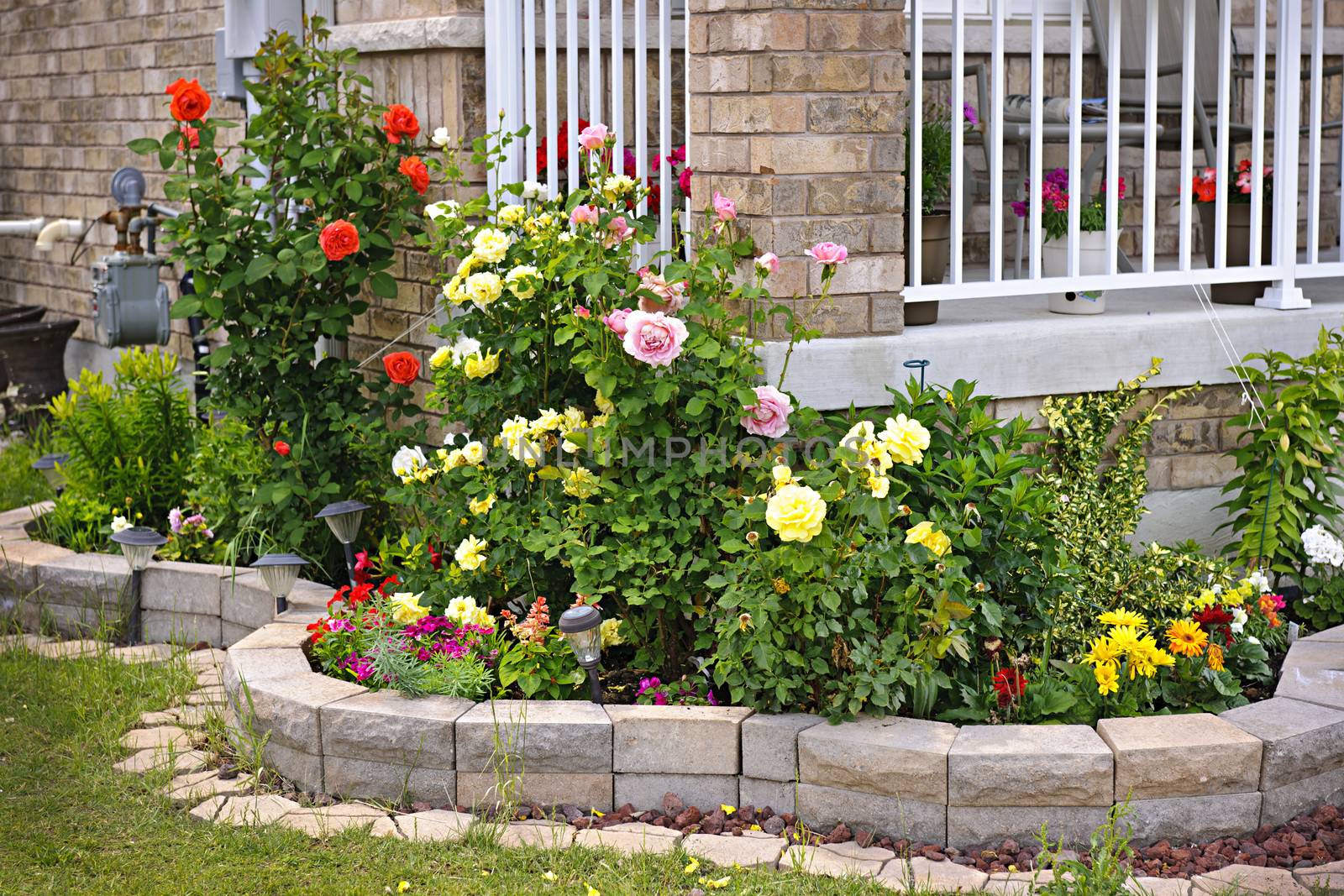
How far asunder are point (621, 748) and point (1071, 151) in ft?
6.90

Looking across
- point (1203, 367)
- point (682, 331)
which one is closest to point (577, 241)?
point (682, 331)

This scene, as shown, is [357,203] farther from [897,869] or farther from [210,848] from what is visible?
[897,869]

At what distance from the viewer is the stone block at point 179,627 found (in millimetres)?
4664

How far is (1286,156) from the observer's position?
Answer: 14.6ft

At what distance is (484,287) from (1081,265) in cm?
204

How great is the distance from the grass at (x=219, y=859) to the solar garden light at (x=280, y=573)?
613 mm

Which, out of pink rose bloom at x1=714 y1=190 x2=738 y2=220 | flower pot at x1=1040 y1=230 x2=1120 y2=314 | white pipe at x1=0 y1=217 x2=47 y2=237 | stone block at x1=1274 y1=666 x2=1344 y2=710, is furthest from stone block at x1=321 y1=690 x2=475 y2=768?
white pipe at x1=0 y1=217 x2=47 y2=237

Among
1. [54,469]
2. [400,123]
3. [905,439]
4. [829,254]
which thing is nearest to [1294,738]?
[905,439]

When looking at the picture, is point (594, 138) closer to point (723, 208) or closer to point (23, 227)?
point (723, 208)

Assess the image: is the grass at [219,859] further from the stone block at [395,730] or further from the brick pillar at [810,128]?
the brick pillar at [810,128]

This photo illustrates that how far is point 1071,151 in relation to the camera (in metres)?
4.13

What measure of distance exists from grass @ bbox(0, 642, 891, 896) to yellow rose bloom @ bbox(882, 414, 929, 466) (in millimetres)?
938

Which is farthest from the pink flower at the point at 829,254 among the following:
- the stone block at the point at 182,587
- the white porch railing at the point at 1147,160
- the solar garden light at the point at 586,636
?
the stone block at the point at 182,587

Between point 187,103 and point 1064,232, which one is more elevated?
point 187,103
